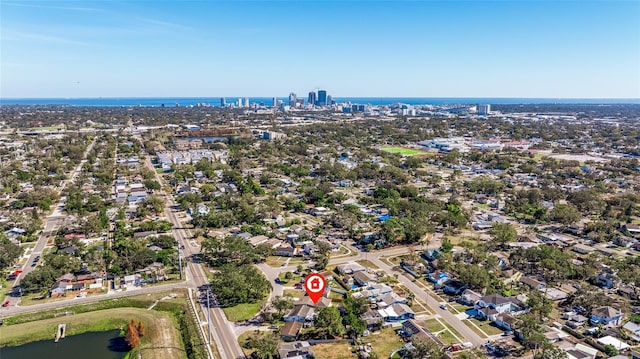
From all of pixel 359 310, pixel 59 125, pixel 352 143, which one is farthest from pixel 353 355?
pixel 59 125

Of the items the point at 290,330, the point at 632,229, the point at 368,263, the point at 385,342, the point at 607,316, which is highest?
the point at 632,229

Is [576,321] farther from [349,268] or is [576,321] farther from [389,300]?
[349,268]

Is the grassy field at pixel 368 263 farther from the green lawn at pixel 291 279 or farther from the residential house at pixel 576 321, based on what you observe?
the residential house at pixel 576 321

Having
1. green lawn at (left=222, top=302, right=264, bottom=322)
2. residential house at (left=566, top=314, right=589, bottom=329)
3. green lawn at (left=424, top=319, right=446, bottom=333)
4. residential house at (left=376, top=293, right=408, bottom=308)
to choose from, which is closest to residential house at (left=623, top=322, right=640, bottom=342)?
residential house at (left=566, top=314, right=589, bottom=329)

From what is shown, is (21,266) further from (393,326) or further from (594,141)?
(594,141)

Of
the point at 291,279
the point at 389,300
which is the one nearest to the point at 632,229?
the point at 389,300

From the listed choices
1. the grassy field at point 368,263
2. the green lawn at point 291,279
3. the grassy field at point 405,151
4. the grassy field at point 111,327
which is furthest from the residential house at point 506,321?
the grassy field at point 405,151
